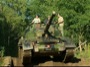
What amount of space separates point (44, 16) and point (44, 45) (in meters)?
21.1

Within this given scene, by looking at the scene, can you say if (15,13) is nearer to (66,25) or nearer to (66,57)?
(66,25)

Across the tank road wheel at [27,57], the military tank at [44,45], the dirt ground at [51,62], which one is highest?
the military tank at [44,45]

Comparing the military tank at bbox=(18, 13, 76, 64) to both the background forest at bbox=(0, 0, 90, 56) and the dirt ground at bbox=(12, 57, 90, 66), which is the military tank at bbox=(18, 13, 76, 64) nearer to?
the dirt ground at bbox=(12, 57, 90, 66)

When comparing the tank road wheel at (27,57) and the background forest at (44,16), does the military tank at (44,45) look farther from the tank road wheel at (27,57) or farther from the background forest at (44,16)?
the background forest at (44,16)

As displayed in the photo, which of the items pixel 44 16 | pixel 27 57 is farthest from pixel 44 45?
pixel 44 16

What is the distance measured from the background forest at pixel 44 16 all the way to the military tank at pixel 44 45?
45.9ft

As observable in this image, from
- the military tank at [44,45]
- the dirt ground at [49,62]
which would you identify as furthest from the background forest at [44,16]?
the military tank at [44,45]

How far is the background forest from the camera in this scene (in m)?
31.3

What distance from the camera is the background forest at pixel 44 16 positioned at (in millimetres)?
31344

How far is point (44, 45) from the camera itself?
16.4 metres

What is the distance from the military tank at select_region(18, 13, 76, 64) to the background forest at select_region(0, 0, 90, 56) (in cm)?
1400

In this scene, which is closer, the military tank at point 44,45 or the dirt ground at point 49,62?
the military tank at point 44,45

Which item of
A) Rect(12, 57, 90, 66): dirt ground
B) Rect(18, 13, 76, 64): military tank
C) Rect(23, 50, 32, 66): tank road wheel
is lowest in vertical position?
Result: Rect(12, 57, 90, 66): dirt ground

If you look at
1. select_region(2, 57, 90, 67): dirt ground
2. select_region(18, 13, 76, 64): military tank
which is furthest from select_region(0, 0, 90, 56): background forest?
select_region(18, 13, 76, 64): military tank
